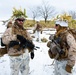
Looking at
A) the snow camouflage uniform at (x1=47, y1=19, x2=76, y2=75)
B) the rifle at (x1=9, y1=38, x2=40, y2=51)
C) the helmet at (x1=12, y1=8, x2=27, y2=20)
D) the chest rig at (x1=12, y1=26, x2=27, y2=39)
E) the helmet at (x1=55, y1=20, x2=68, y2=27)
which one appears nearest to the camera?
the snow camouflage uniform at (x1=47, y1=19, x2=76, y2=75)

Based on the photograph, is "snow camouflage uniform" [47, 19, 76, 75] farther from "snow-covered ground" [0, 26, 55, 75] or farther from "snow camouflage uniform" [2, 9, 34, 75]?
"snow-covered ground" [0, 26, 55, 75]

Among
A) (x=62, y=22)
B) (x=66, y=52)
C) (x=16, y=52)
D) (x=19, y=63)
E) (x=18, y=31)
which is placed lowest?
(x=19, y=63)

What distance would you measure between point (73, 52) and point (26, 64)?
126 centimetres

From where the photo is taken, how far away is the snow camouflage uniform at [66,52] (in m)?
5.54

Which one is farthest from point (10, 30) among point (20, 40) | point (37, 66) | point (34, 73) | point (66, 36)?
point (37, 66)

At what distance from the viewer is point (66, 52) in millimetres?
5574

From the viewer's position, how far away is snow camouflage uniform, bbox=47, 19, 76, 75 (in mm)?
5543

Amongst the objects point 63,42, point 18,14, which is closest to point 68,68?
point 63,42

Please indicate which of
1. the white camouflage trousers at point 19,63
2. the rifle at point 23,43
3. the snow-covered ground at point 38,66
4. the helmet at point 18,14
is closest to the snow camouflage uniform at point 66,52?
the rifle at point 23,43

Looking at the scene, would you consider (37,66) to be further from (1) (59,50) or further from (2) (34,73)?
(1) (59,50)

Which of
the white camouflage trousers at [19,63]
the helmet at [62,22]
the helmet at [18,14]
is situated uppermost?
the helmet at [18,14]

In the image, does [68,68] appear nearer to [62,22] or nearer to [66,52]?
[66,52]

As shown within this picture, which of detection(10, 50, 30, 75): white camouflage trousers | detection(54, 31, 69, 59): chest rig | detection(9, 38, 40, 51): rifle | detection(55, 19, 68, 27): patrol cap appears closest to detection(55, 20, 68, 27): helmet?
detection(55, 19, 68, 27): patrol cap

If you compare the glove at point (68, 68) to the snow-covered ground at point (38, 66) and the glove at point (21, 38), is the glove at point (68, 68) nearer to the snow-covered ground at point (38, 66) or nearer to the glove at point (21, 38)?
the glove at point (21, 38)
